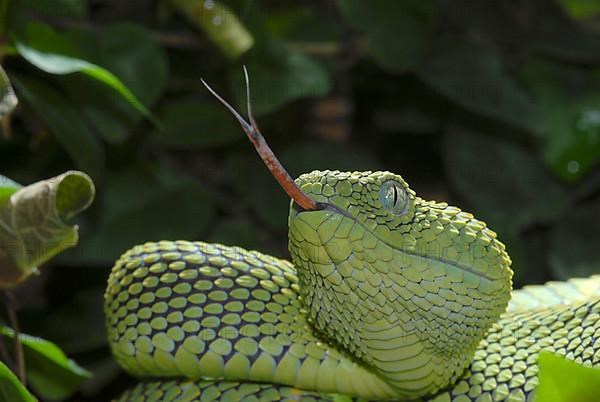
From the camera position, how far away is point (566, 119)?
2461 mm

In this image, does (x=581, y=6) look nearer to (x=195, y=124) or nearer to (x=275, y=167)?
(x=195, y=124)

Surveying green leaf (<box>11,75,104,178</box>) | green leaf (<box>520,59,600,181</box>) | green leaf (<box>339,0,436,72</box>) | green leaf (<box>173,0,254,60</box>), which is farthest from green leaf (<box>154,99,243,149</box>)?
green leaf (<box>520,59,600,181</box>)

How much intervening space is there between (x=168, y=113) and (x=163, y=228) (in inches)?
13.2

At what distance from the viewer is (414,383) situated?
1117 mm

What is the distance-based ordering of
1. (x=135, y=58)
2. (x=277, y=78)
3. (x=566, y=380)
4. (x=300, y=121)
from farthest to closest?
(x=300, y=121) → (x=277, y=78) → (x=135, y=58) → (x=566, y=380)

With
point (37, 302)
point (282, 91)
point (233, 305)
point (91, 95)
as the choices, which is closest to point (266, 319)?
point (233, 305)

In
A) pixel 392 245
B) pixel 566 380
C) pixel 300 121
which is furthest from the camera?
pixel 300 121

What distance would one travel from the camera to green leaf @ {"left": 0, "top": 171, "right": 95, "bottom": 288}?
1.16 metres

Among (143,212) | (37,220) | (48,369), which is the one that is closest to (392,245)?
(37,220)

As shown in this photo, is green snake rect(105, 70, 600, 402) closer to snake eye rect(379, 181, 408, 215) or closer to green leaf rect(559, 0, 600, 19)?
snake eye rect(379, 181, 408, 215)

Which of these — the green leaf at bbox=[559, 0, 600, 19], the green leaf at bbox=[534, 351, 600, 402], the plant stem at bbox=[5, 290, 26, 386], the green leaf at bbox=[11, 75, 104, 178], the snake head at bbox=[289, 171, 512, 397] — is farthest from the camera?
the green leaf at bbox=[559, 0, 600, 19]

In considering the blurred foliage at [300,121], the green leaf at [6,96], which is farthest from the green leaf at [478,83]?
the green leaf at [6,96]

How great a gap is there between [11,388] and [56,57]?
73cm

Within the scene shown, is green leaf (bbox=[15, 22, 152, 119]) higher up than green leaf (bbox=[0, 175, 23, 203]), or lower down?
higher up
